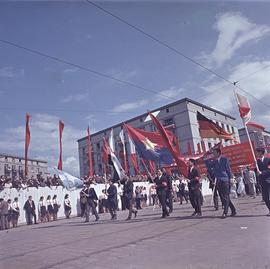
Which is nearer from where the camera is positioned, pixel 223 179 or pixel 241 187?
pixel 223 179

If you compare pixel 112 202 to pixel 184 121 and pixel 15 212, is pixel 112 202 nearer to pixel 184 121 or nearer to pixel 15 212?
pixel 15 212

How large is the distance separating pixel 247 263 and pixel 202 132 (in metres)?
11.3

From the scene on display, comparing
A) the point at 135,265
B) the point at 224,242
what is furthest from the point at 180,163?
the point at 135,265

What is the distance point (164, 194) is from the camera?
38.3ft

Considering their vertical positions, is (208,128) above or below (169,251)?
above

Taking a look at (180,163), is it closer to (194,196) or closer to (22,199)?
(194,196)

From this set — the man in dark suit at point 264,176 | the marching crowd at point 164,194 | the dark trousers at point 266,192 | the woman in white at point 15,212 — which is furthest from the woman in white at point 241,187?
the woman in white at point 15,212

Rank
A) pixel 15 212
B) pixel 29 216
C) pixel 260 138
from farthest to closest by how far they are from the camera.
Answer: pixel 260 138, pixel 29 216, pixel 15 212

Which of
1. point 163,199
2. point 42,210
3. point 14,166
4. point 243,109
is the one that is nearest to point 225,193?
point 163,199

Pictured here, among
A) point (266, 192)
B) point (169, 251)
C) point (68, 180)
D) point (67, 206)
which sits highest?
point (68, 180)

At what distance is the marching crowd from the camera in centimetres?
960

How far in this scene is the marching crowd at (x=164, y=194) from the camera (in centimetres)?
960

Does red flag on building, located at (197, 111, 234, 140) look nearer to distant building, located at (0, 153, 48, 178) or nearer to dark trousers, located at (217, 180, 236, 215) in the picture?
dark trousers, located at (217, 180, 236, 215)

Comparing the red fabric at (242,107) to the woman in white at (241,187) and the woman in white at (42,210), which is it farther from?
the woman in white at (42,210)
